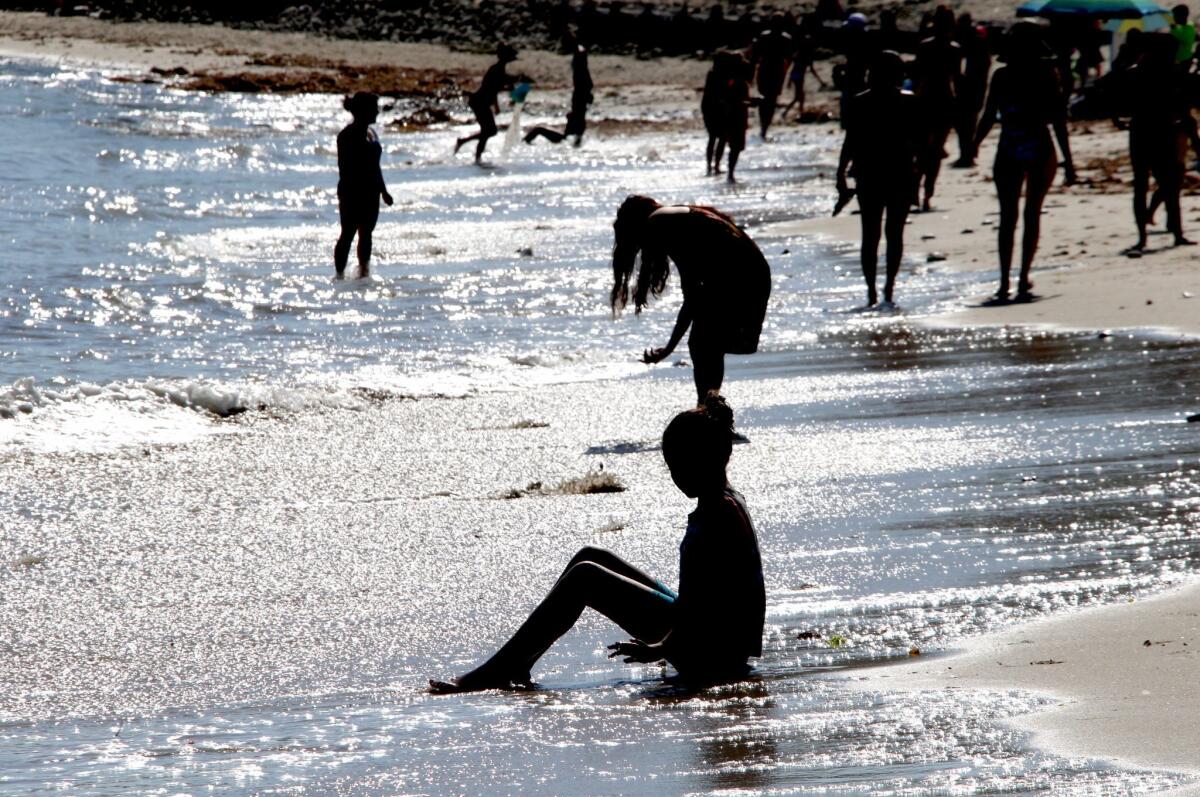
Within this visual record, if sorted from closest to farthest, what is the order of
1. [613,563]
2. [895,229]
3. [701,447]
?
[701,447], [613,563], [895,229]

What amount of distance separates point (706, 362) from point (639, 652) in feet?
10.5

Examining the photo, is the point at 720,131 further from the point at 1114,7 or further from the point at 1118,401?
the point at 1118,401

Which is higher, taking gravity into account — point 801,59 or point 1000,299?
point 801,59

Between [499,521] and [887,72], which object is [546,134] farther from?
[499,521]

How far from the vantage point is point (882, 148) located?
12.0 meters

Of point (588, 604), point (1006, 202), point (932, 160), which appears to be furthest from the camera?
point (932, 160)

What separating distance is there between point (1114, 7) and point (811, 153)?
5347 mm

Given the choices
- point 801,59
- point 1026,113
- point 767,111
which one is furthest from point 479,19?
point 1026,113

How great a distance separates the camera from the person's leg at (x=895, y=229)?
12.1m

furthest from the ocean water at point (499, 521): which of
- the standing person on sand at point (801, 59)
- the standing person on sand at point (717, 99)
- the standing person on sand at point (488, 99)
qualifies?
the standing person on sand at point (801, 59)

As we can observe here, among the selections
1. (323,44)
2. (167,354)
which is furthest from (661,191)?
(323,44)

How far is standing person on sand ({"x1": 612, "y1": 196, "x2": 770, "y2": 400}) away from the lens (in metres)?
7.10

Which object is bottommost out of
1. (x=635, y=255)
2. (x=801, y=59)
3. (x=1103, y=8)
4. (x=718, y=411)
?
(x=718, y=411)

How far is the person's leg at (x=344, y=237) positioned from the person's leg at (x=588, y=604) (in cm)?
1092
